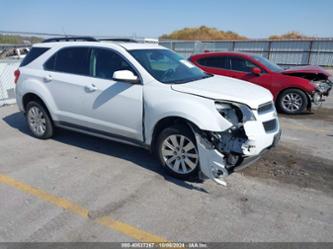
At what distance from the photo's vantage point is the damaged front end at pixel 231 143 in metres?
3.32

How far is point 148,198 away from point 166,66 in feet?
6.83

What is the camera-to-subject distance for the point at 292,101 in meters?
7.38

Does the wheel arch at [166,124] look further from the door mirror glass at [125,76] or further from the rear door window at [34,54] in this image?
the rear door window at [34,54]

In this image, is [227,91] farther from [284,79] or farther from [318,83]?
[318,83]

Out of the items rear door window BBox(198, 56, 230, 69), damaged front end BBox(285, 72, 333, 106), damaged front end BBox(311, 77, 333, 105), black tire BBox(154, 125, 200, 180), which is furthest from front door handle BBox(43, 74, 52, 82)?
damaged front end BBox(311, 77, 333, 105)

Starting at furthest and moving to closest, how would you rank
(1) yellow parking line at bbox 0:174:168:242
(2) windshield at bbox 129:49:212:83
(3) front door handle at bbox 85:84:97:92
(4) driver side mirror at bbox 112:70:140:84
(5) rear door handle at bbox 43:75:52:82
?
(5) rear door handle at bbox 43:75:52:82 → (3) front door handle at bbox 85:84:97:92 → (2) windshield at bbox 129:49:212:83 → (4) driver side mirror at bbox 112:70:140:84 → (1) yellow parking line at bbox 0:174:168:242

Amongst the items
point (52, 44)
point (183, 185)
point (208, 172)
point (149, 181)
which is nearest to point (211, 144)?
point (208, 172)

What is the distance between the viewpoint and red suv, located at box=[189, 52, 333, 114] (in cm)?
722

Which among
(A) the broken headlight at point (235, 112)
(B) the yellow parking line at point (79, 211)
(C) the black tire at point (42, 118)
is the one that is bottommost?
(B) the yellow parking line at point (79, 211)

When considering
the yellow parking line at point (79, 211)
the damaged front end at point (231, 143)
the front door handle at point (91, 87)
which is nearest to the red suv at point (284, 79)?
the damaged front end at point (231, 143)

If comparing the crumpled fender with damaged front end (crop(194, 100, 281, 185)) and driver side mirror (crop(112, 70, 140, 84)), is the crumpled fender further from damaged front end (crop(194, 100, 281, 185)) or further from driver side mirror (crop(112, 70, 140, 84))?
driver side mirror (crop(112, 70, 140, 84))

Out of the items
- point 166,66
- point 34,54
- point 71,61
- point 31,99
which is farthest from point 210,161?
point 34,54

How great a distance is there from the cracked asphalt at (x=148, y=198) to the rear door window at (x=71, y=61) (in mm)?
1374

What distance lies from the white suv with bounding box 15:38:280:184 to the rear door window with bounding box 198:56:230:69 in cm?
354
